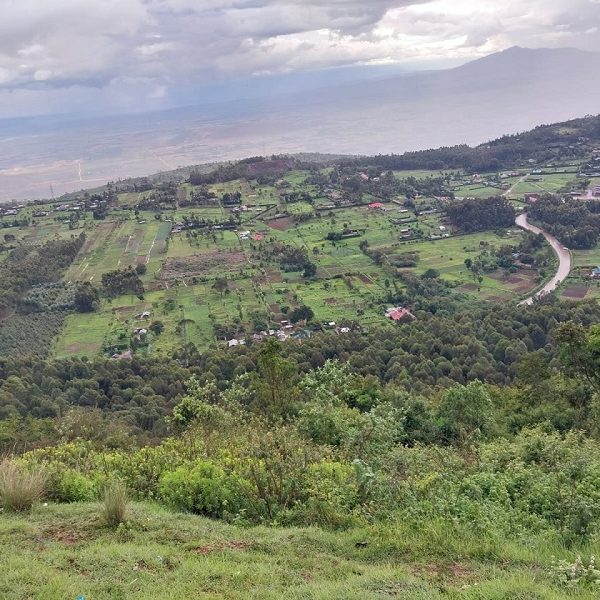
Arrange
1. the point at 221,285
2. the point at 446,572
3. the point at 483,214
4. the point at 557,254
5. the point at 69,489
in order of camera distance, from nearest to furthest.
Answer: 1. the point at 446,572
2. the point at 69,489
3. the point at 221,285
4. the point at 557,254
5. the point at 483,214

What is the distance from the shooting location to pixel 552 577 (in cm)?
412

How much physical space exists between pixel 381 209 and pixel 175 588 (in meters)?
60.6

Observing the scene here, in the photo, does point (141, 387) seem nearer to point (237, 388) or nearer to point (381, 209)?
point (237, 388)

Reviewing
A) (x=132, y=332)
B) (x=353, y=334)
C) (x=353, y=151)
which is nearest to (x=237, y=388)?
(x=353, y=334)

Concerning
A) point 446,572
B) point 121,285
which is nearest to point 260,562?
point 446,572

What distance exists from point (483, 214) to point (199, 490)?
177ft

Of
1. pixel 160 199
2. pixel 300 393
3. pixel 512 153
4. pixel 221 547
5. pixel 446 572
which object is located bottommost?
pixel 300 393

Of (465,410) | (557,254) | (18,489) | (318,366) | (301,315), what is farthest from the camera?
(557,254)

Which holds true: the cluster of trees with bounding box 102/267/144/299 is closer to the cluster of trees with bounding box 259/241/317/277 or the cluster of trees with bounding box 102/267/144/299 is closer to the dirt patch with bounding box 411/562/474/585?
the cluster of trees with bounding box 259/241/317/277

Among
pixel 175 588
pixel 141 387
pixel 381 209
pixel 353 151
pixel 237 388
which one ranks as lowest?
pixel 141 387

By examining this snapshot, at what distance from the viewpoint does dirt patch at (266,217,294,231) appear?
58.6 meters

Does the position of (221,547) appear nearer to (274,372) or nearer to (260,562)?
(260,562)

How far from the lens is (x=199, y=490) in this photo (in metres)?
6.21

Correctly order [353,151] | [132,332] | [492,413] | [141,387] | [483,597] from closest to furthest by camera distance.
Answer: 1. [483,597]
2. [492,413]
3. [141,387]
4. [132,332]
5. [353,151]
